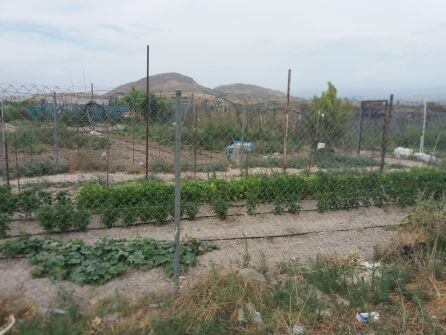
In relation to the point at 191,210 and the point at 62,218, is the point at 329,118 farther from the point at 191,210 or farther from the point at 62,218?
the point at 62,218

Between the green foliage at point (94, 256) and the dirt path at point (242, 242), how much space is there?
71 millimetres

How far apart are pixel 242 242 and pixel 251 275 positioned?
3.85ft

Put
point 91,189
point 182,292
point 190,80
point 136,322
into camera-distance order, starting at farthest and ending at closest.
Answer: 1. point 190,80
2. point 91,189
3. point 182,292
4. point 136,322

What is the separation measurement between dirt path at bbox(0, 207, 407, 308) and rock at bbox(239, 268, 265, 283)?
0.16m

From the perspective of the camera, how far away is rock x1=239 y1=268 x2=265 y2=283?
2963 mm

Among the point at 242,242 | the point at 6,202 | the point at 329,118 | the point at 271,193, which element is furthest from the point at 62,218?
the point at 329,118

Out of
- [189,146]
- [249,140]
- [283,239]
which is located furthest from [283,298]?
[189,146]

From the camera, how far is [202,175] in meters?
7.89

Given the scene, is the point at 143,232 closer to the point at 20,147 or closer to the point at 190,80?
the point at 20,147

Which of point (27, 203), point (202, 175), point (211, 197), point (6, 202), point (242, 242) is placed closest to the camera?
point (242, 242)

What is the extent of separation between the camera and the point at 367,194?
19.0ft

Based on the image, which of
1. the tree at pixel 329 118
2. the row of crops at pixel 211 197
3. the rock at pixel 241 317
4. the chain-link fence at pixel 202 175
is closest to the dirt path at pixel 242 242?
the chain-link fence at pixel 202 175

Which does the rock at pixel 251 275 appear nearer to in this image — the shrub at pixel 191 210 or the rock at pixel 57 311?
the rock at pixel 57 311

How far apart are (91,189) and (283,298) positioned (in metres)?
2.99
